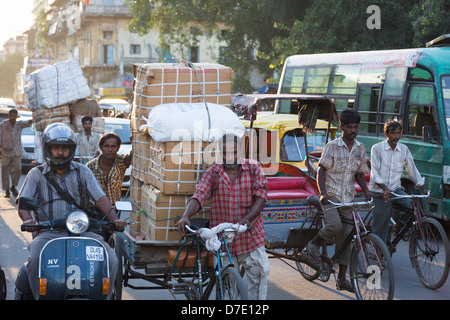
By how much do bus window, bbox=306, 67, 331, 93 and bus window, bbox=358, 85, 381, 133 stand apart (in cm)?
159

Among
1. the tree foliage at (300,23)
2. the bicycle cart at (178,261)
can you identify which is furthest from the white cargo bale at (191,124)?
the tree foliage at (300,23)

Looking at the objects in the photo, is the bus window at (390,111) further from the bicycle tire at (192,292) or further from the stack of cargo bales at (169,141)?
the bicycle tire at (192,292)

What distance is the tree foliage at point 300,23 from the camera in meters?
19.3

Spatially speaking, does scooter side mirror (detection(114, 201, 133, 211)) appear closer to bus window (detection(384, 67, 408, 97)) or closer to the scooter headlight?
the scooter headlight

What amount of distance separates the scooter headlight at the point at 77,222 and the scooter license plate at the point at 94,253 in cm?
15

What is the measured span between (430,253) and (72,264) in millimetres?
4369

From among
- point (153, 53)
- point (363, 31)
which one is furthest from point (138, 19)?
point (153, 53)

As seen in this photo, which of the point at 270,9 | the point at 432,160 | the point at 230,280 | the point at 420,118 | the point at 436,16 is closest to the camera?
the point at 230,280

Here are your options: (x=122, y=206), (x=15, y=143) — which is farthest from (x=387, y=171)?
(x=15, y=143)

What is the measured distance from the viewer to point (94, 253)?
458 centimetres

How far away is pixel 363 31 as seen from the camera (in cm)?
2173

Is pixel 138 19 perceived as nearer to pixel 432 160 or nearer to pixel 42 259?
pixel 432 160

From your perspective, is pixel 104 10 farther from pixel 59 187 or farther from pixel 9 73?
pixel 9 73
